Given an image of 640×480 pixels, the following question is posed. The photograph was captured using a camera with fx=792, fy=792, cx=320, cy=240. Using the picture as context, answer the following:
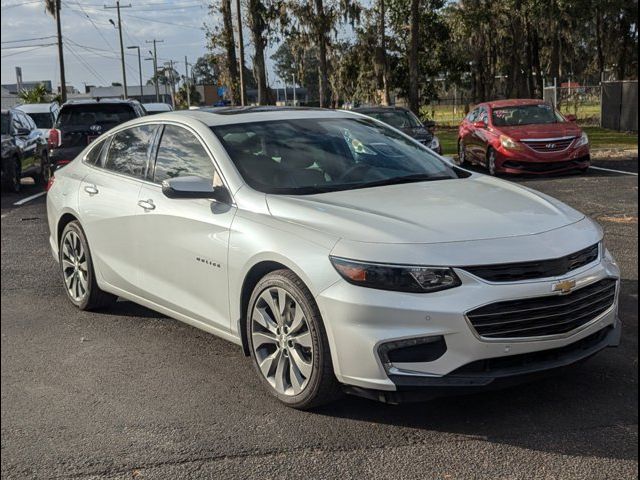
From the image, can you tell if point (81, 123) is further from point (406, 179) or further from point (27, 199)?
point (406, 179)

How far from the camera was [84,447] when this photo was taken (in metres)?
3.74

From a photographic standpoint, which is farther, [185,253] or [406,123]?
[406,123]

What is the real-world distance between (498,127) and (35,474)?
13.6 meters

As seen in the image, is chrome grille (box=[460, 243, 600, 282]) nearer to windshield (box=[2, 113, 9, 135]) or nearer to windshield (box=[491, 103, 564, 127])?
windshield (box=[491, 103, 564, 127])

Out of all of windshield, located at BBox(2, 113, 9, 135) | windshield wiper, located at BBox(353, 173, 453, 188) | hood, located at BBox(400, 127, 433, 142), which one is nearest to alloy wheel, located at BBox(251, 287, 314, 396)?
windshield wiper, located at BBox(353, 173, 453, 188)

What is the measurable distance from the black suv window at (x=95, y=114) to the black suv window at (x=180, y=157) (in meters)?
9.11

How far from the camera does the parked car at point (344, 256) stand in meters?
3.73

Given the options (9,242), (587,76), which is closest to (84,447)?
(9,242)

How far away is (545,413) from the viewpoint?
404cm

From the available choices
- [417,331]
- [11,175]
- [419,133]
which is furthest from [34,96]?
[417,331]

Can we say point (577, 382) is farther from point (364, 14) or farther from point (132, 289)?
point (364, 14)

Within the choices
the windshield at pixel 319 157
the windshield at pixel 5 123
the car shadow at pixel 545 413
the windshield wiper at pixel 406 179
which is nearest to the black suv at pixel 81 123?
the windshield at pixel 5 123

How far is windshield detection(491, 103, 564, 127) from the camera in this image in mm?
15938

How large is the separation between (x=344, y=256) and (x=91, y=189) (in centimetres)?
287
